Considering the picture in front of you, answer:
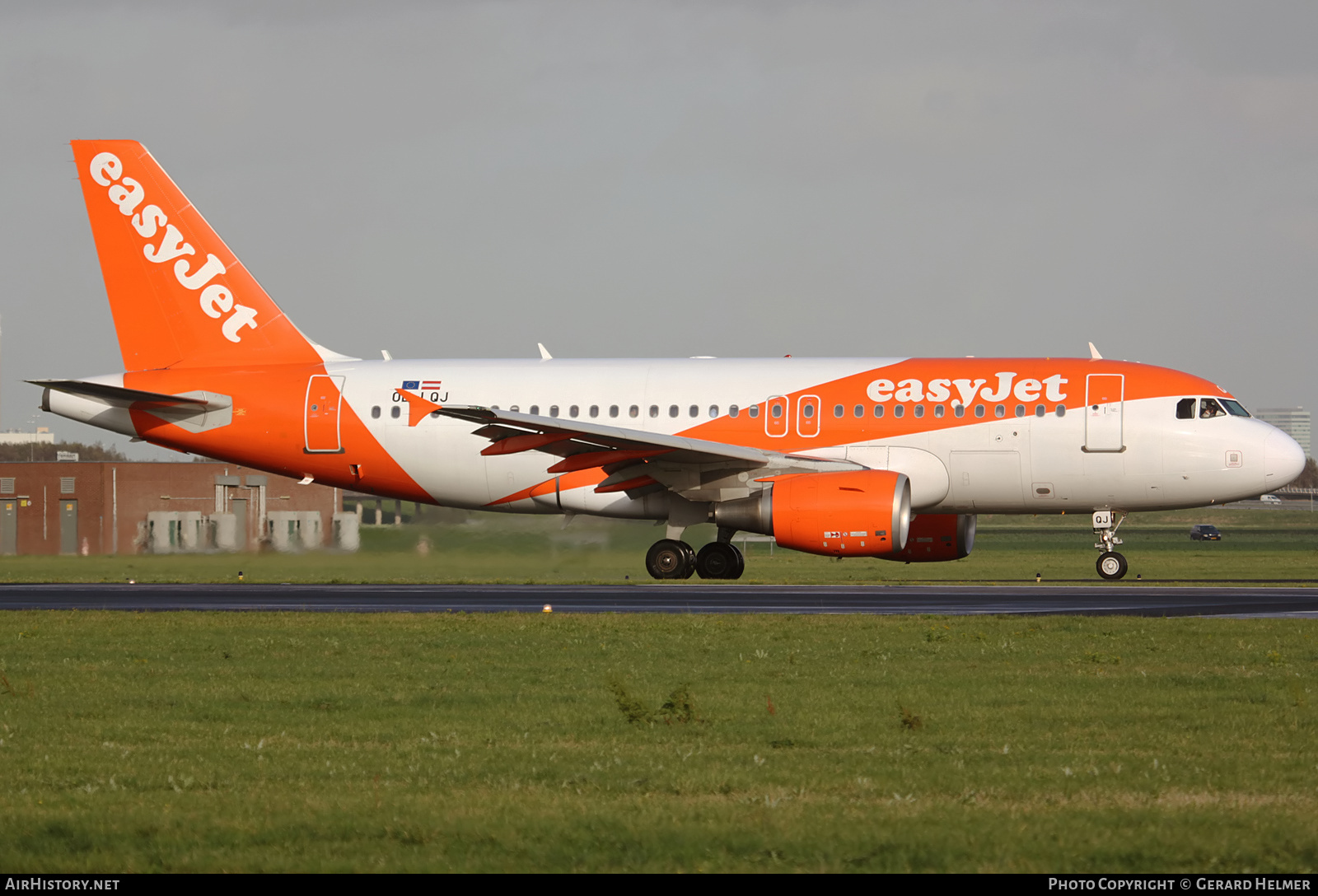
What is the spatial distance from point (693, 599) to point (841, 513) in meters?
3.21

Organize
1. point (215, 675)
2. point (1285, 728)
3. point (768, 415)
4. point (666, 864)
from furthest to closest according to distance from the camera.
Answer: point (768, 415)
point (215, 675)
point (1285, 728)
point (666, 864)

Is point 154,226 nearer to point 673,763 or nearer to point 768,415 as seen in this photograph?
point 768,415

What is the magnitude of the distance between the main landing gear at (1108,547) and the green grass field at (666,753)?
10764mm

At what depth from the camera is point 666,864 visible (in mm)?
6289

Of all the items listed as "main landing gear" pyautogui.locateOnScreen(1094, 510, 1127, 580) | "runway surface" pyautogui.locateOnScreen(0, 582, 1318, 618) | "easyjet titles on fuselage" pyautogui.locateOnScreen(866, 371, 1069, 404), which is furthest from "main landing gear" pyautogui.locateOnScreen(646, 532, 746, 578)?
"main landing gear" pyautogui.locateOnScreen(1094, 510, 1127, 580)

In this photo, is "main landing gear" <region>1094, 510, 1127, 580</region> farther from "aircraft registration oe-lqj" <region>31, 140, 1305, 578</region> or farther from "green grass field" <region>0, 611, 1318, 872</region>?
"green grass field" <region>0, 611, 1318, 872</region>

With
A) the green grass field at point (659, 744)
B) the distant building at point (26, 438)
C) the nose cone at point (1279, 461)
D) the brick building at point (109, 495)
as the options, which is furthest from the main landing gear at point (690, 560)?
the distant building at point (26, 438)

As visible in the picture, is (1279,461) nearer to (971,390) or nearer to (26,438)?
(971,390)

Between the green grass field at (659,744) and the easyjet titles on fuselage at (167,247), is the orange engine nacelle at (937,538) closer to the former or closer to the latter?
the green grass field at (659,744)

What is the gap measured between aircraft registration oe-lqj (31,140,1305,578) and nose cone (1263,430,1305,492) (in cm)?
5

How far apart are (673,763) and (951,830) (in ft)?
7.39

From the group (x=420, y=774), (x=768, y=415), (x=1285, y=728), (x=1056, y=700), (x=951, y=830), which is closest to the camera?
(x=951, y=830)

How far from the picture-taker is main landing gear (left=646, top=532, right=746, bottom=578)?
2686 centimetres

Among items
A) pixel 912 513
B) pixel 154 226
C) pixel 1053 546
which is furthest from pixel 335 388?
pixel 1053 546
